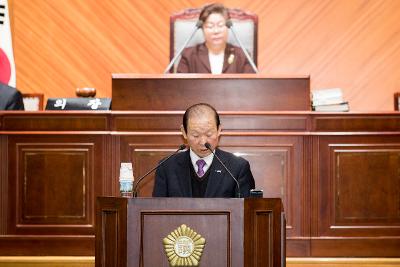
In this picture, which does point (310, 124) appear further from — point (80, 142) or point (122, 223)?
point (122, 223)

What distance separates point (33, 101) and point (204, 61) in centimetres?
155

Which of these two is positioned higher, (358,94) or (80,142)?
(358,94)

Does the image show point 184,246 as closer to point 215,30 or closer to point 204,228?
point 204,228

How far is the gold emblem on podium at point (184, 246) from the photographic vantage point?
9.50 ft

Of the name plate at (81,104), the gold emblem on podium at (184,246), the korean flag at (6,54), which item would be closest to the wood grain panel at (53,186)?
the name plate at (81,104)

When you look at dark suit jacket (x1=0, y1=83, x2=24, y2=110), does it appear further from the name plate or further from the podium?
the podium

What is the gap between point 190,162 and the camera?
3.58 metres

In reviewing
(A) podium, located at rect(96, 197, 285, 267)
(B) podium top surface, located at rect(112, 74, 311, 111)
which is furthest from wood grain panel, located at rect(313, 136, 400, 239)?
(A) podium, located at rect(96, 197, 285, 267)

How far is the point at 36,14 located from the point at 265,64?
7.31ft

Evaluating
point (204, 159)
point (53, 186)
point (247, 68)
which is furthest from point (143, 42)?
point (204, 159)

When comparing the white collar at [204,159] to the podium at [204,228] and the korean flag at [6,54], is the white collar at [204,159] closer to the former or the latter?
the podium at [204,228]

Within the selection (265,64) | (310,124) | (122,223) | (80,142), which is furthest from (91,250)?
(265,64)

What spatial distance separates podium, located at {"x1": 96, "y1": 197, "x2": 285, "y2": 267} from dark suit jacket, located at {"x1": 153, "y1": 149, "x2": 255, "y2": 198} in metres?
0.49

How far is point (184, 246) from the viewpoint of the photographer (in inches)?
115
